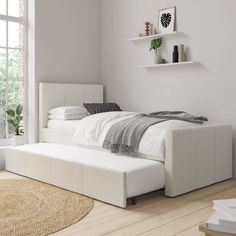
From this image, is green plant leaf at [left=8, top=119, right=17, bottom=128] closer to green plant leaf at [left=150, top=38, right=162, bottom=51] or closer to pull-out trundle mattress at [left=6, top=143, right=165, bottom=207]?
pull-out trundle mattress at [left=6, top=143, right=165, bottom=207]

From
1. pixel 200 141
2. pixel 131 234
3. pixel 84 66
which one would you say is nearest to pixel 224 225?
pixel 131 234

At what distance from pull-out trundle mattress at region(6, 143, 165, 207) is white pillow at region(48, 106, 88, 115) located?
0.68 meters

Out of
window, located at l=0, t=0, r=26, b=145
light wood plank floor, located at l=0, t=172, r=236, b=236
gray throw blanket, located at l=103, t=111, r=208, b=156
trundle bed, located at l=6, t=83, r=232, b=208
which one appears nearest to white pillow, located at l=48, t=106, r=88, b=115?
trundle bed, located at l=6, t=83, r=232, b=208

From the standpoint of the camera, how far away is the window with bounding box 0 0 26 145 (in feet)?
15.0

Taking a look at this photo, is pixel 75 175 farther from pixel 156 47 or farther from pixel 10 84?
pixel 156 47

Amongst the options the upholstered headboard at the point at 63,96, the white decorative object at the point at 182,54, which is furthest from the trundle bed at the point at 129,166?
the white decorative object at the point at 182,54

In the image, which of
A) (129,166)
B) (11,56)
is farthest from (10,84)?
(129,166)

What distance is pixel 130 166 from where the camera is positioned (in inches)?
113

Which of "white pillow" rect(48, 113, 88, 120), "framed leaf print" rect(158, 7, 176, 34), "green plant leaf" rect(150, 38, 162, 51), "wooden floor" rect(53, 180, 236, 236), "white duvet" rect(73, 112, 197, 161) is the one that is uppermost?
"framed leaf print" rect(158, 7, 176, 34)

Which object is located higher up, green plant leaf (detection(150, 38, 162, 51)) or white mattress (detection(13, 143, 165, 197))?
green plant leaf (detection(150, 38, 162, 51))

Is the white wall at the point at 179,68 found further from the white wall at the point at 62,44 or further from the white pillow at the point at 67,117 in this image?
the white pillow at the point at 67,117

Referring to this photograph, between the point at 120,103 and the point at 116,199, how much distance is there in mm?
2515

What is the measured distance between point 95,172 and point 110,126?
0.73m

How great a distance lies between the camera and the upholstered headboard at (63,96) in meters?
4.59
